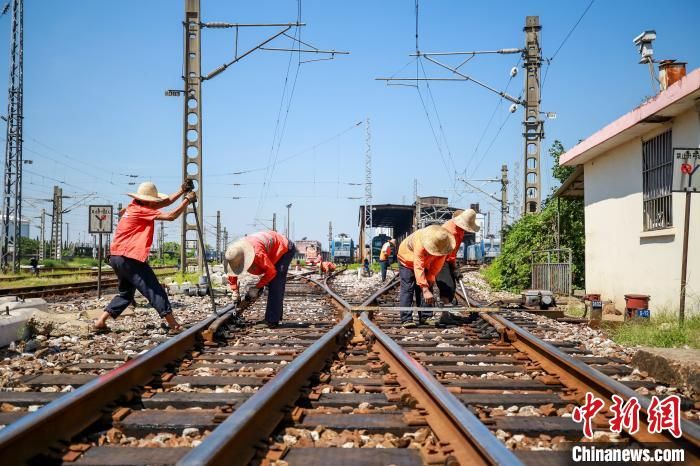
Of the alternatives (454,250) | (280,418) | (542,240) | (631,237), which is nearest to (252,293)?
(454,250)

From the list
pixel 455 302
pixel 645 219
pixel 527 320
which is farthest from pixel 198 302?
pixel 645 219

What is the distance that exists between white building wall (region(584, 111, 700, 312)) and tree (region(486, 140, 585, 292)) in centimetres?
310

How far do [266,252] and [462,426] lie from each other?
4893 millimetres

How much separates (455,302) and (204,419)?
878 cm

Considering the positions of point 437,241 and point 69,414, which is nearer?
point 69,414

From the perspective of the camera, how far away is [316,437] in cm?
337

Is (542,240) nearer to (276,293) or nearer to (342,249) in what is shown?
(276,293)

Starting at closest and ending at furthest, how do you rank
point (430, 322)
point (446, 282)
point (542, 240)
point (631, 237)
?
point (430, 322), point (446, 282), point (631, 237), point (542, 240)

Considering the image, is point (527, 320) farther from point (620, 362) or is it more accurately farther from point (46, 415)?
point (46, 415)

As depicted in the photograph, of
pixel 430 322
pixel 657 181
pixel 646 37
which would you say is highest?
pixel 646 37

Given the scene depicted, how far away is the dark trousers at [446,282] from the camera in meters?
9.41

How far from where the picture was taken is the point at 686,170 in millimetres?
7375

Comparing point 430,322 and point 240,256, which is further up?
point 240,256

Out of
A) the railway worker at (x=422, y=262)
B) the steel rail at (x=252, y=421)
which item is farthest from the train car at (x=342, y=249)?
the steel rail at (x=252, y=421)
